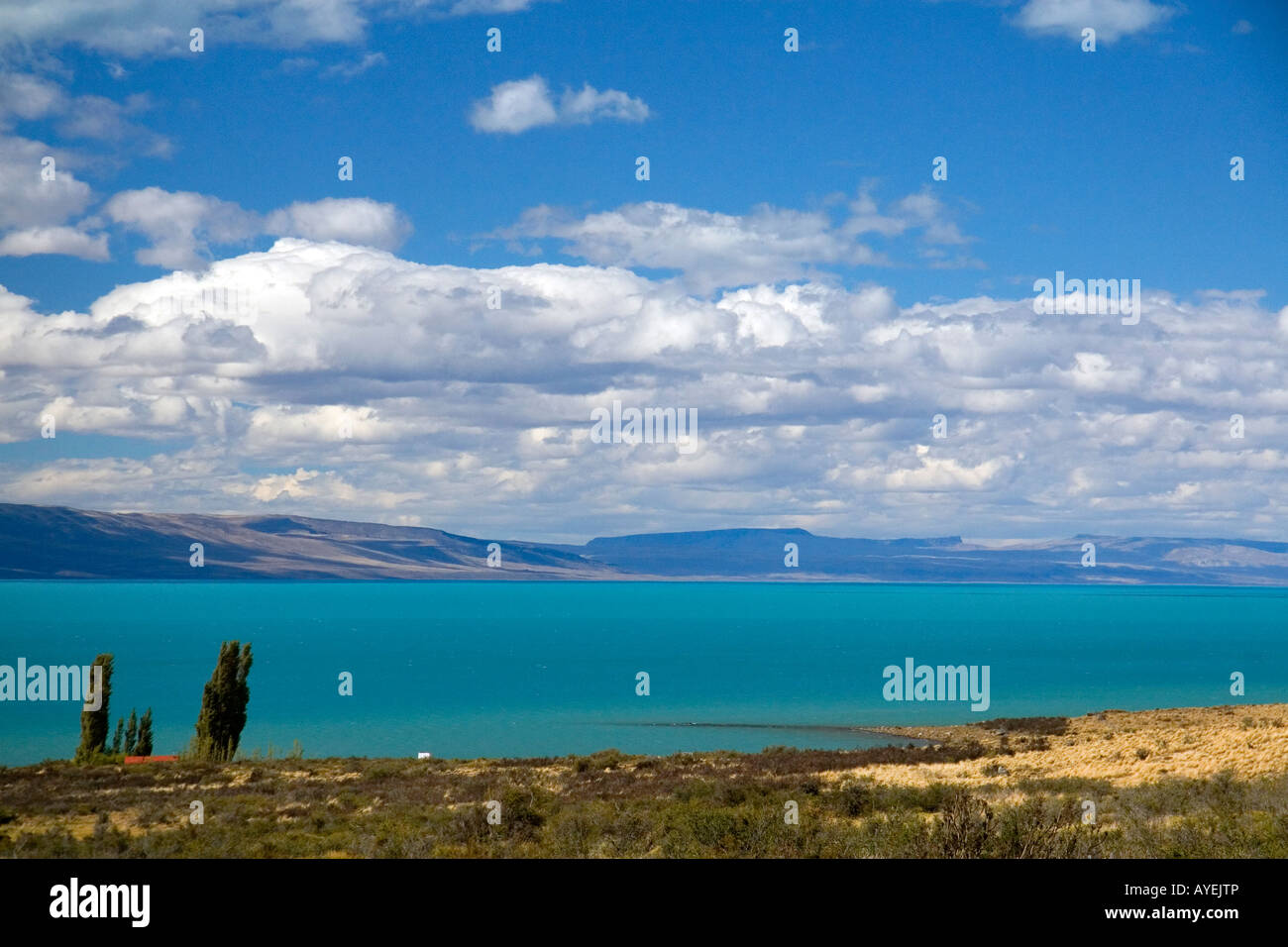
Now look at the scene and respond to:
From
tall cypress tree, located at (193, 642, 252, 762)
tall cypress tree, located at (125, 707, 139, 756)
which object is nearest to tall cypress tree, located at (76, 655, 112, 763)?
tall cypress tree, located at (193, 642, 252, 762)

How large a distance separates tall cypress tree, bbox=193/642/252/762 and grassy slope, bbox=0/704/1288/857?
6.08 metres

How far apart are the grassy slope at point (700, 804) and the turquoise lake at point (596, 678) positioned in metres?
19.4

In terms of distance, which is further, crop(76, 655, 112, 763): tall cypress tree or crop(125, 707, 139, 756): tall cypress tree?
crop(125, 707, 139, 756): tall cypress tree

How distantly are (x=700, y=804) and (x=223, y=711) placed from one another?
29392 mm

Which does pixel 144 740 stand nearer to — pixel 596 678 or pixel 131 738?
pixel 131 738

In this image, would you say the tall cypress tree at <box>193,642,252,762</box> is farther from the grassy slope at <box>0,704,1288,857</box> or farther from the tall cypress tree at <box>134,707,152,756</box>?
the grassy slope at <box>0,704,1288,857</box>

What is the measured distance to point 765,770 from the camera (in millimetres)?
28219

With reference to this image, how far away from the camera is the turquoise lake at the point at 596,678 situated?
58000 millimetres

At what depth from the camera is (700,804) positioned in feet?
59.2

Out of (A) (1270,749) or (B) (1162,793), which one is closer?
(B) (1162,793)

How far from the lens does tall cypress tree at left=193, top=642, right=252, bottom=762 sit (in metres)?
40.8
